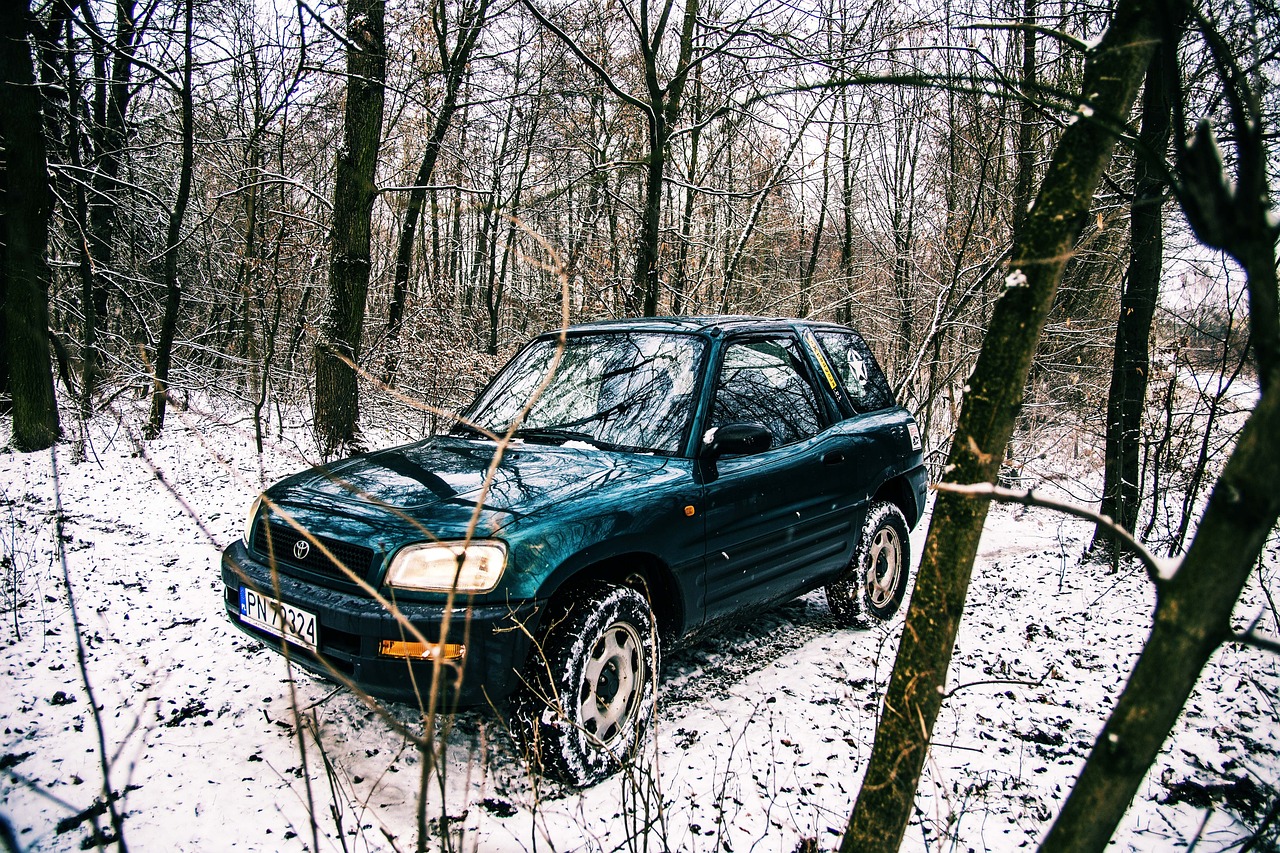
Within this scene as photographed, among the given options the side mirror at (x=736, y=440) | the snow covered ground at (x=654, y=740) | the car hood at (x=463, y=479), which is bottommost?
the snow covered ground at (x=654, y=740)

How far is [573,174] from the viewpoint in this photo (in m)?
14.1

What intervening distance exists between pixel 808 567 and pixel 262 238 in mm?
8850

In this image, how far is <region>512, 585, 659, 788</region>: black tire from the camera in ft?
8.48

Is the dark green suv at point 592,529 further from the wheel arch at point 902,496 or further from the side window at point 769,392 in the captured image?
the wheel arch at point 902,496

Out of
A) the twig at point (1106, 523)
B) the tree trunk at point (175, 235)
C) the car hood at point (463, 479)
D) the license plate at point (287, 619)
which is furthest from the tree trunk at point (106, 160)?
the twig at point (1106, 523)

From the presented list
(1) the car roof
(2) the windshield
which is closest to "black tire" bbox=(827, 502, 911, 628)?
(1) the car roof

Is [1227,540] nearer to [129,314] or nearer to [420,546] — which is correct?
[420,546]

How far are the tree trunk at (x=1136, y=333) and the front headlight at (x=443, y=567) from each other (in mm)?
5281

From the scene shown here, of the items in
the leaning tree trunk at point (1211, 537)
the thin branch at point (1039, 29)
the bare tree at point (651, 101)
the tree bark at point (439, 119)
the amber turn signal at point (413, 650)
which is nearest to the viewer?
the leaning tree trunk at point (1211, 537)

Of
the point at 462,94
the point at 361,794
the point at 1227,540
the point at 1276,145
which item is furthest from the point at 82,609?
the point at 462,94

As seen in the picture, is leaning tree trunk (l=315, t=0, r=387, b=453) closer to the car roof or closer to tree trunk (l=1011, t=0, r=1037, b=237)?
the car roof

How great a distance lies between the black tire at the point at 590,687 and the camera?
8.48ft

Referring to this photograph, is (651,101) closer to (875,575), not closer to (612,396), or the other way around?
(612,396)

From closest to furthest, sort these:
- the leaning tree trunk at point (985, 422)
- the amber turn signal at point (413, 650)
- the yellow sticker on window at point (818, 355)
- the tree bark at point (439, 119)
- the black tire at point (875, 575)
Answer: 1. the leaning tree trunk at point (985, 422)
2. the amber turn signal at point (413, 650)
3. the black tire at point (875, 575)
4. the yellow sticker on window at point (818, 355)
5. the tree bark at point (439, 119)
